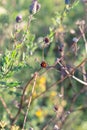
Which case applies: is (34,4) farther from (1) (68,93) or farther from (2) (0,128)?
(1) (68,93)

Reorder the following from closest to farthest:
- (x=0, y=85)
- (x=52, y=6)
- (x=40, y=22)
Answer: (x=0, y=85), (x=40, y=22), (x=52, y=6)

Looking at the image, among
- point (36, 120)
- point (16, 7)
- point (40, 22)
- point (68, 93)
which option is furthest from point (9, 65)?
point (40, 22)

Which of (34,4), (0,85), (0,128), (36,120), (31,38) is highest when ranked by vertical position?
(34,4)

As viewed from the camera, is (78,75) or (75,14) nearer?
(78,75)

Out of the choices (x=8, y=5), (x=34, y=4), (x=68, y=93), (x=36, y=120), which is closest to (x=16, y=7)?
(x=8, y=5)

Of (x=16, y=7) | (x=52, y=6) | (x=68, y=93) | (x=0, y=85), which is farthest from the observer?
(x=52, y=6)

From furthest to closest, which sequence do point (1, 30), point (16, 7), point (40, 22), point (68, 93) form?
1. point (40, 22)
2. point (16, 7)
3. point (68, 93)
4. point (1, 30)

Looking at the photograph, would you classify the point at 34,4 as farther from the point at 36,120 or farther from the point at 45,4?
the point at 45,4

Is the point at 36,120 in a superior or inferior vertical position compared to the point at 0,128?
inferior

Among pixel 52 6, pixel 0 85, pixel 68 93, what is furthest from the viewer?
pixel 52 6

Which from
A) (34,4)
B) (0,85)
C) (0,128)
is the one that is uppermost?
(34,4)
